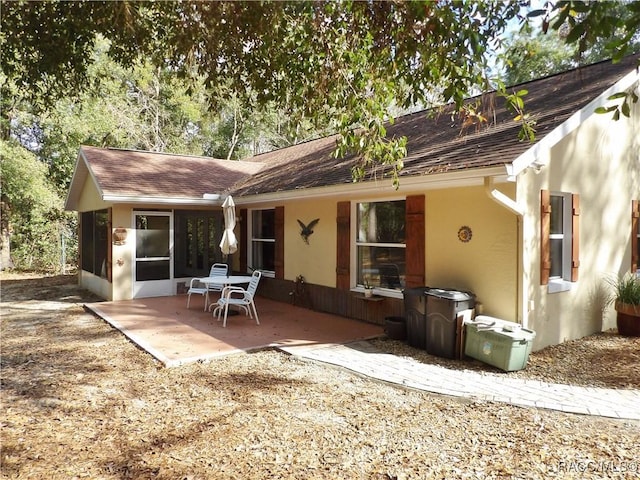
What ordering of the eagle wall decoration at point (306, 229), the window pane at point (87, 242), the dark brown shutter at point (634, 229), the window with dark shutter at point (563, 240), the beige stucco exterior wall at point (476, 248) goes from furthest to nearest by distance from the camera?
the window pane at point (87, 242)
the eagle wall decoration at point (306, 229)
the dark brown shutter at point (634, 229)
the window with dark shutter at point (563, 240)
the beige stucco exterior wall at point (476, 248)

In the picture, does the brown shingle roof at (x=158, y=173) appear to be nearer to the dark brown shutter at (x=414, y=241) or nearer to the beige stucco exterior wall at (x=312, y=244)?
the beige stucco exterior wall at (x=312, y=244)

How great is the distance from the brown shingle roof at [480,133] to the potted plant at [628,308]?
3.15m

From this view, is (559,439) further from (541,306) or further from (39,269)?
(39,269)

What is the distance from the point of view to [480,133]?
23.5ft

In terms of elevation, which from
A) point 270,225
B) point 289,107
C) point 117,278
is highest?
point 289,107

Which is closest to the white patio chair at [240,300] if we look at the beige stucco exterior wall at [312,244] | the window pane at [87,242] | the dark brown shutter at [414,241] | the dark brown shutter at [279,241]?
the beige stucco exterior wall at [312,244]

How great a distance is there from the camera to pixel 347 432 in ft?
12.5

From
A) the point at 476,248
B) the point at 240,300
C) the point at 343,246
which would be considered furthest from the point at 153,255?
the point at 476,248

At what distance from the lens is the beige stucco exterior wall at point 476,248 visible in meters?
6.02

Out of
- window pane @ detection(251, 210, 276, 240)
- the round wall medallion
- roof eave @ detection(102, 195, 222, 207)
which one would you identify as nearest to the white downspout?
the round wall medallion

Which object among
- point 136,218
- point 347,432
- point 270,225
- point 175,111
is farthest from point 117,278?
point 175,111

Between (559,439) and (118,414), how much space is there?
4.04 m

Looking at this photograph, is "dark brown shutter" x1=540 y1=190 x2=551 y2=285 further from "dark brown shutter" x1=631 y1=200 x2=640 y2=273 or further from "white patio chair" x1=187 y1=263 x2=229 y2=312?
"white patio chair" x1=187 y1=263 x2=229 y2=312

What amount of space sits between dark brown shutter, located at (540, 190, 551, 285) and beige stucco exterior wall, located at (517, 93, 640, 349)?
0.21 feet
